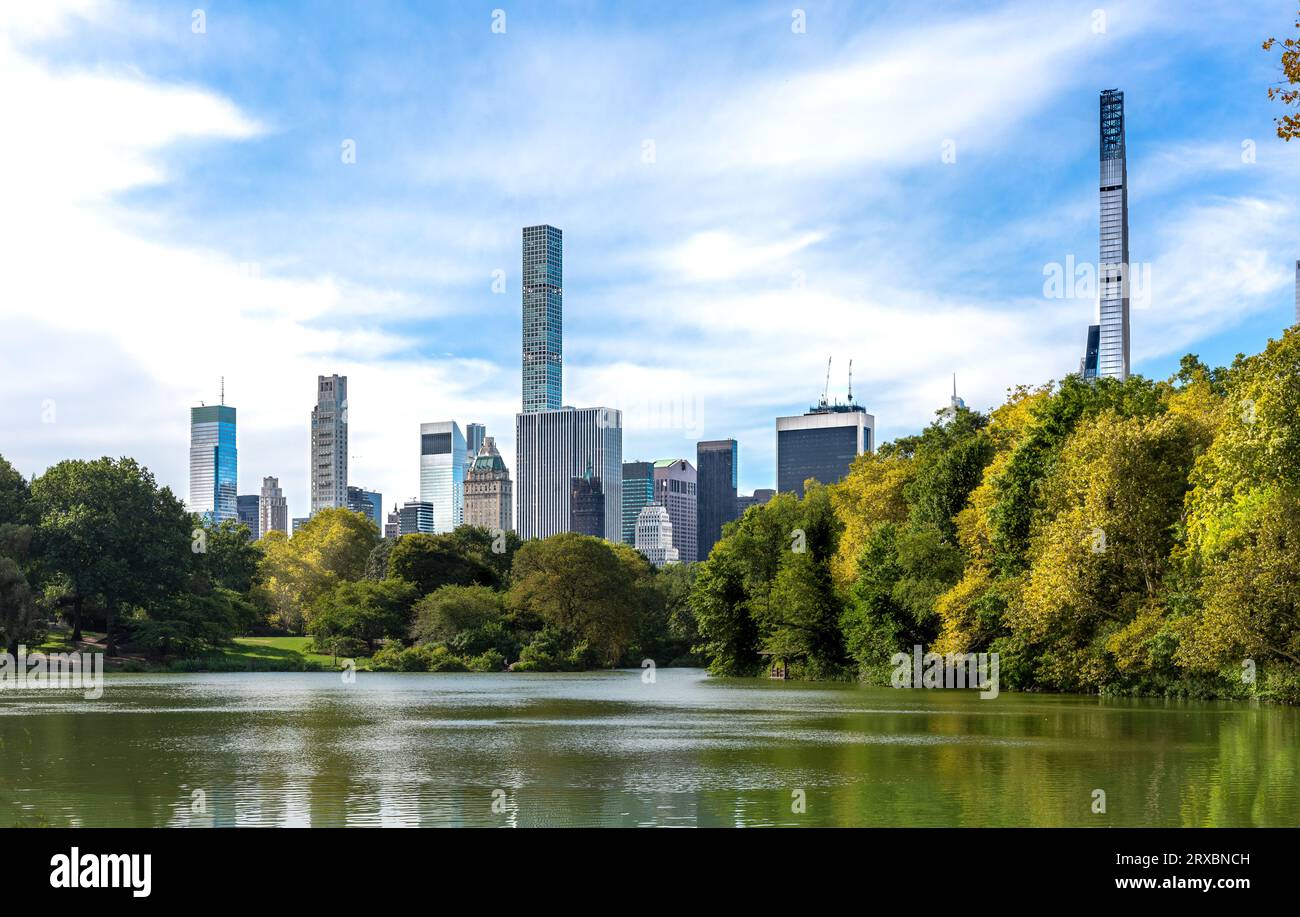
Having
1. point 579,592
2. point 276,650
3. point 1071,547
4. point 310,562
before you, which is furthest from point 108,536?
point 1071,547

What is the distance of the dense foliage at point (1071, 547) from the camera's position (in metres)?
42.4

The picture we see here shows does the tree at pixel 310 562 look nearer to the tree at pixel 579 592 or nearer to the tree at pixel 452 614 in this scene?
the tree at pixel 452 614

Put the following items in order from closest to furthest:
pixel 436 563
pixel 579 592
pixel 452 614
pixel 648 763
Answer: pixel 648 763, pixel 452 614, pixel 579 592, pixel 436 563

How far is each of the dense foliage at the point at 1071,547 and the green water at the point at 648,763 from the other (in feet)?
8.98

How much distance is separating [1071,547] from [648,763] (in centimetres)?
2793

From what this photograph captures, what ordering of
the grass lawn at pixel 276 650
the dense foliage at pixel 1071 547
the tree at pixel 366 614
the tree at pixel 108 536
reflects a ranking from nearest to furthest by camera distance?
the dense foliage at pixel 1071 547 < the tree at pixel 108 536 < the grass lawn at pixel 276 650 < the tree at pixel 366 614

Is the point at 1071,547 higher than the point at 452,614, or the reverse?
the point at 1071,547

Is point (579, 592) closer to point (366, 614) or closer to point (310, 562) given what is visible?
point (366, 614)

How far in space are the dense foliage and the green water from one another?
274 cm

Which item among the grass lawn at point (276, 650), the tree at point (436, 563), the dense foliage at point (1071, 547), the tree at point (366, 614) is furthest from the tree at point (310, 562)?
the dense foliage at point (1071, 547)

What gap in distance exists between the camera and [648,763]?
28031 mm

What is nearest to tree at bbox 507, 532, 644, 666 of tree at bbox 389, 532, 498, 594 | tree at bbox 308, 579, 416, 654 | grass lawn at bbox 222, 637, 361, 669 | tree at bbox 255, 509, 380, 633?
tree at bbox 389, 532, 498, 594
